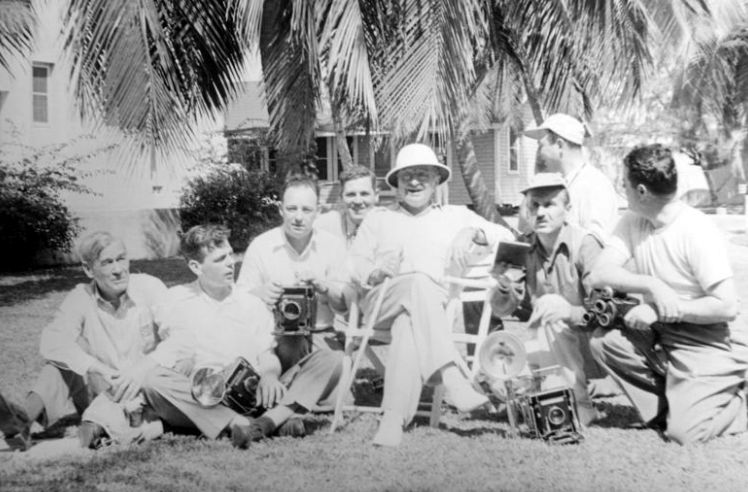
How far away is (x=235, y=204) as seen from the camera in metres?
19.0

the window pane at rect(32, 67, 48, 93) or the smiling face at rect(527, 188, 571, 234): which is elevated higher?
the window pane at rect(32, 67, 48, 93)

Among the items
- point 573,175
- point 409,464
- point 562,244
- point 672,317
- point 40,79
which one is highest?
point 40,79

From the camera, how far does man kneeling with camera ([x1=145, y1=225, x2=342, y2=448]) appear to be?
490 cm

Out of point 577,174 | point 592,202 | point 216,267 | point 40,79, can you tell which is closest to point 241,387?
point 216,267

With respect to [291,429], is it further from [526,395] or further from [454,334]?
[526,395]

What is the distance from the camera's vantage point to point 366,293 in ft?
17.8

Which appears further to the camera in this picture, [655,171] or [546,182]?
[546,182]

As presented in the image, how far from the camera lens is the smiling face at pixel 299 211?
224 inches

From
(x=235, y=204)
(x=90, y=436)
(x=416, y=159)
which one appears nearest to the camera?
(x=90, y=436)

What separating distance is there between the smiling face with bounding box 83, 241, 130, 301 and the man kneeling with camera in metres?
0.30

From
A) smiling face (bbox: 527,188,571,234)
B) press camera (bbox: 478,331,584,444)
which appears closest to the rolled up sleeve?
press camera (bbox: 478,331,584,444)

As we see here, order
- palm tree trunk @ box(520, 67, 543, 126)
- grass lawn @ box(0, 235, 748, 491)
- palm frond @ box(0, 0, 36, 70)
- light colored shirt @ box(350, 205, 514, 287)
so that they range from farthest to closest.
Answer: palm tree trunk @ box(520, 67, 543, 126) < palm frond @ box(0, 0, 36, 70) < light colored shirt @ box(350, 205, 514, 287) < grass lawn @ box(0, 235, 748, 491)

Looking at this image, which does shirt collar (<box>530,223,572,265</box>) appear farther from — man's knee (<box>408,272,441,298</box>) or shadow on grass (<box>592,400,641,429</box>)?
shadow on grass (<box>592,400,641,429</box>)

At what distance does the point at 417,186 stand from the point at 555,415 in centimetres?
176
